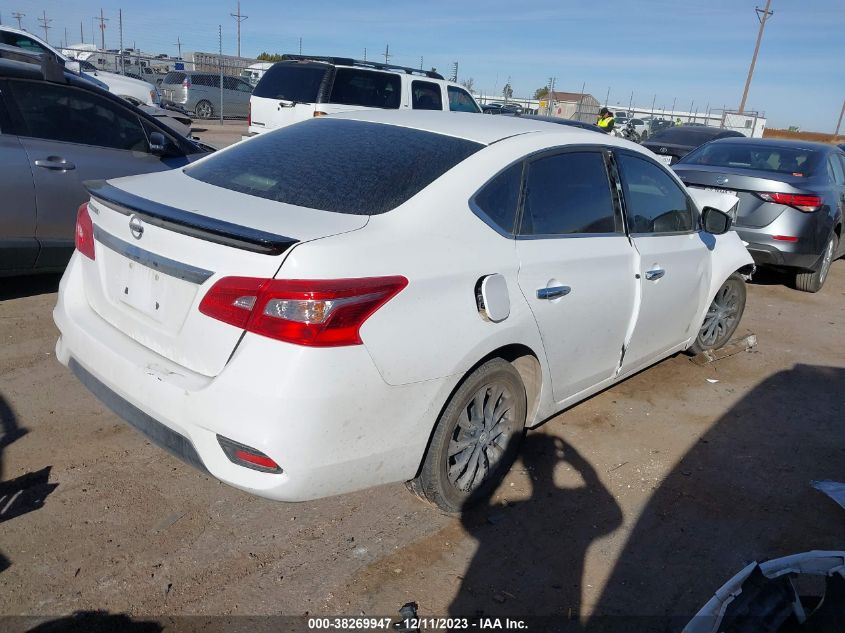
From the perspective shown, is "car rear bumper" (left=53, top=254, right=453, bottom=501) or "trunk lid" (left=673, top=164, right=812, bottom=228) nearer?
"car rear bumper" (left=53, top=254, right=453, bottom=501)

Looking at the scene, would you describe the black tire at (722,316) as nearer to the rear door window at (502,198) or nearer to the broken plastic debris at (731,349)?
the broken plastic debris at (731,349)

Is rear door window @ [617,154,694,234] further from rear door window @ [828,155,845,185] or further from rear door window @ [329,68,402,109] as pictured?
rear door window @ [329,68,402,109]

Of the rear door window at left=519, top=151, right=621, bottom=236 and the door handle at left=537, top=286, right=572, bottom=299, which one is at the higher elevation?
the rear door window at left=519, top=151, right=621, bottom=236

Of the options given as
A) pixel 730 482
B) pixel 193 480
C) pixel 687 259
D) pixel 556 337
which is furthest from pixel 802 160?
pixel 193 480

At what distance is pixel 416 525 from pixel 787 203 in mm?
5885

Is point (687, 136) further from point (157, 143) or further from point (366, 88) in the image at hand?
point (157, 143)

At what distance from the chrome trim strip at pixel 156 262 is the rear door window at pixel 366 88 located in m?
8.80

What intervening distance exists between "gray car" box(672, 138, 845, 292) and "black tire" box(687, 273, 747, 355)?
75.9 inches

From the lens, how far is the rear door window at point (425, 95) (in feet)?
40.1

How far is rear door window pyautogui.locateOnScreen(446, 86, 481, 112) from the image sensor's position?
42.7ft

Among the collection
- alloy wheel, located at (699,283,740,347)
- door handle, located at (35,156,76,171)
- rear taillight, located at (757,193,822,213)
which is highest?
door handle, located at (35,156,76,171)

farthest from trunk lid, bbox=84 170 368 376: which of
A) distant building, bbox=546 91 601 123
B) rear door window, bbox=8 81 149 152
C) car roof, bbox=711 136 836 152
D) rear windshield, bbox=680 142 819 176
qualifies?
distant building, bbox=546 91 601 123

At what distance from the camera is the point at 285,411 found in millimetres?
2318

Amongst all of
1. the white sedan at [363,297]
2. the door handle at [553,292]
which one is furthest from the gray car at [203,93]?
the door handle at [553,292]
